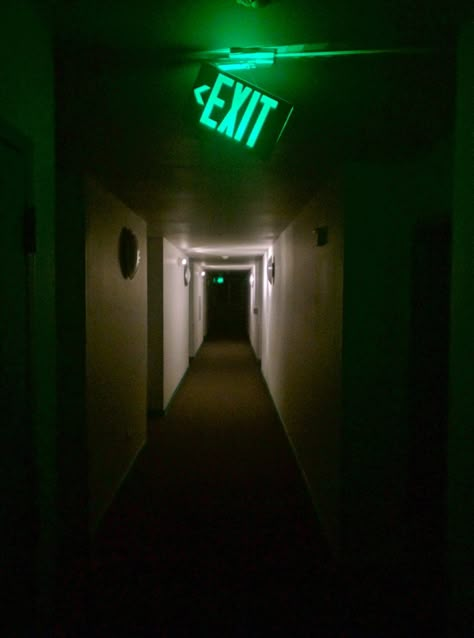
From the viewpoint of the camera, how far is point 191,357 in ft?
40.8

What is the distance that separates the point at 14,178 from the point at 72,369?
1943mm

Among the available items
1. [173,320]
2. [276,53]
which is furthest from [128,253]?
[173,320]

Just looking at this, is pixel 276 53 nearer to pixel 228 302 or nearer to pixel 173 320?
pixel 173 320

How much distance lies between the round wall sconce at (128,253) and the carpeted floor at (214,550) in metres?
2.05

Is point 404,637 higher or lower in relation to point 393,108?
lower

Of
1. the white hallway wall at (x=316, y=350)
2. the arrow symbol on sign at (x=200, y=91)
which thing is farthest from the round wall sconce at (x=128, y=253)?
the arrow symbol on sign at (x=200, y=91)

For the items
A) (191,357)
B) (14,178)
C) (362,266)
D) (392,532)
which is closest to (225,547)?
(392,532)

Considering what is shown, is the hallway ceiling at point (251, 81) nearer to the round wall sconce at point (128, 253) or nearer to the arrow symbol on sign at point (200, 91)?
the arrow symbol on sign at point (200, 91)

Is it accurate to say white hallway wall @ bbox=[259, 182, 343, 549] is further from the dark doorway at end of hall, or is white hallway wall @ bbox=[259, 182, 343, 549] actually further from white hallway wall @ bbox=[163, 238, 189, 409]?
the dark doorway at end of hall

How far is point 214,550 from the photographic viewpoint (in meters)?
3.35

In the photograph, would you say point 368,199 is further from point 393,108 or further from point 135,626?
point 135,626

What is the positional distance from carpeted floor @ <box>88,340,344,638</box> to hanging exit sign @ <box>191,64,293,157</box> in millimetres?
2557

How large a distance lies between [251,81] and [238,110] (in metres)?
0.28

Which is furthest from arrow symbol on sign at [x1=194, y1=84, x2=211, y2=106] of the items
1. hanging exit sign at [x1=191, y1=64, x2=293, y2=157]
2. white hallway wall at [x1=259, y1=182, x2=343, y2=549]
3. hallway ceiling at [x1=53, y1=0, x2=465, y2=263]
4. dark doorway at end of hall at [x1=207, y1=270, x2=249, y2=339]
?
dark doorway at end of hall at [x1=207, y1=270, x2=249, y2=339]
